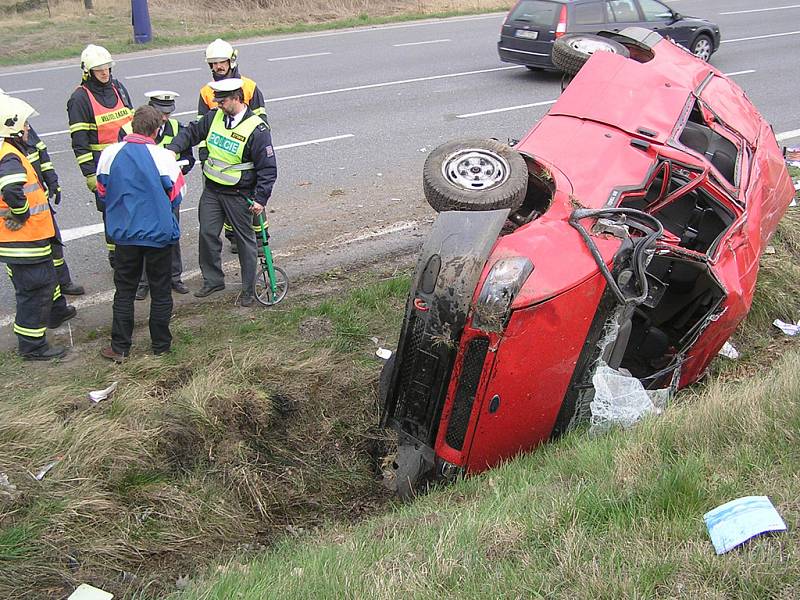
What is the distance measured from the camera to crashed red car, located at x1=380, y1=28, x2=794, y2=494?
3.73 meters

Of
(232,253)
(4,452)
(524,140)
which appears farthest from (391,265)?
(4,452)

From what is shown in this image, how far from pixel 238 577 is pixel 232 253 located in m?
4.47

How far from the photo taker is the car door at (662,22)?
14.3 metres

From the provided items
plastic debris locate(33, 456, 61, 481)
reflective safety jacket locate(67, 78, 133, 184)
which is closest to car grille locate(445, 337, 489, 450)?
plastic debris locate(33, 456, 61, 481)

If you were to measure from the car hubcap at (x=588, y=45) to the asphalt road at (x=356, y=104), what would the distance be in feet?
7.31

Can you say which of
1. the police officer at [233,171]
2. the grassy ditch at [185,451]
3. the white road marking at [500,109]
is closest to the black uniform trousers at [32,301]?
the grassy ditch at [185,451]

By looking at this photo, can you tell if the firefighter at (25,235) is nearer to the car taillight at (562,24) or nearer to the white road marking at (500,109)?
the white road marking at (500,109)

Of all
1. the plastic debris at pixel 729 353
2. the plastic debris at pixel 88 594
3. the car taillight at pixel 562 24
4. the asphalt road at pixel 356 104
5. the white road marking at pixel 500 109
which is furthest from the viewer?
the car taillight at pixel 562 24

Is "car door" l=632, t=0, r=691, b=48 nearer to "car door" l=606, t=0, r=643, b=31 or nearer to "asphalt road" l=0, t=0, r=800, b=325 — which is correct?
"car door" l=606, t=0, r=643, b=31

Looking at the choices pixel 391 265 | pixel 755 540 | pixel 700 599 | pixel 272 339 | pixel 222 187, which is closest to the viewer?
pixel 700 599

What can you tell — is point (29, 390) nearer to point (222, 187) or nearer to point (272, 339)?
point (272, 339)

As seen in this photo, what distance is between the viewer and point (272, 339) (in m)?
5.62

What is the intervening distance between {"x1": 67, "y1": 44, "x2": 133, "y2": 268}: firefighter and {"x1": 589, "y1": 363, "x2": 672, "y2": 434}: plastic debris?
410 centimetres

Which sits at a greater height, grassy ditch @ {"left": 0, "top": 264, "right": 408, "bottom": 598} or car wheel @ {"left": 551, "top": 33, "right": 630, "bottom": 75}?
car wheel @ {"left": 551, "top": 33, "right": 630, "bottom": 75}
